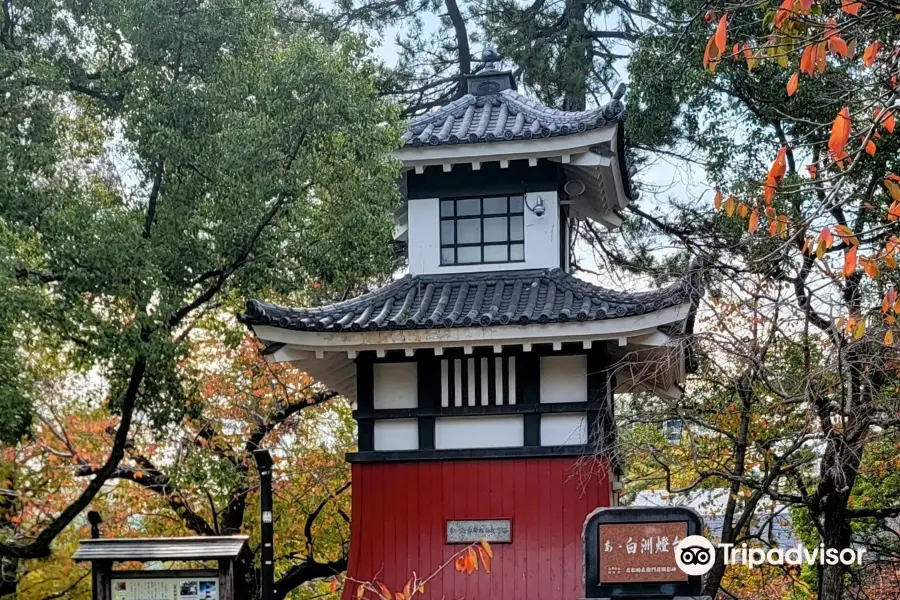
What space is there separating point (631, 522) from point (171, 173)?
5.75 meters

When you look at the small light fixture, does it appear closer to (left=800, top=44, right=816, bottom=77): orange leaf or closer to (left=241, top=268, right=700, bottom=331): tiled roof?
(left=241, top=268, right=700, bottom=331): tiled roof

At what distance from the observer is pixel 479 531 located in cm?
1202

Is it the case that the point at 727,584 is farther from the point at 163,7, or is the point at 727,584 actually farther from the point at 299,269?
the point at 163,7

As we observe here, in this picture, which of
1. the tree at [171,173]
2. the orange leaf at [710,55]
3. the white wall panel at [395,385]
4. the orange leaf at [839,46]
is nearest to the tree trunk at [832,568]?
the white wall panel at [395,385]

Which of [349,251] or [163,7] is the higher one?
[163,7]

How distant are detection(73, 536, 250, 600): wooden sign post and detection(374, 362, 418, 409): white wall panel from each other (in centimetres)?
227

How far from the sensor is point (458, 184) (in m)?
13.6

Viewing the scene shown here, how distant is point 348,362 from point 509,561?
3.19 m

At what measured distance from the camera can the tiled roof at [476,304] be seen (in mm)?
11570

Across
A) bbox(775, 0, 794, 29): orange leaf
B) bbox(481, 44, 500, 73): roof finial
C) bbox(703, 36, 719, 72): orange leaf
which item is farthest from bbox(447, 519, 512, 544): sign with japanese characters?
bbox(775, 0, 794, 29): orange leaf

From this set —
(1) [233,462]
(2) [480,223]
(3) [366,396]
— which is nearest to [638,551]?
(3) [366,396]

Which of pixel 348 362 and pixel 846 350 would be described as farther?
pixel 348 362

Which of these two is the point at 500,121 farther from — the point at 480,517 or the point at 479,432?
the point at 480,517

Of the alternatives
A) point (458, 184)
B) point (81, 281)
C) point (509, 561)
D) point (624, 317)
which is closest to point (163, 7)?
point (81, 281)
